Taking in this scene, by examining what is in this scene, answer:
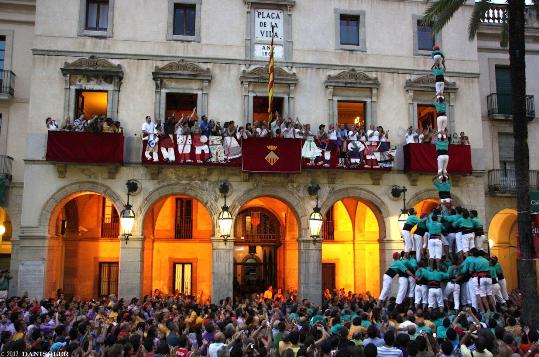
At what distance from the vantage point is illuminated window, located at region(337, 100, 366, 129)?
993 inches

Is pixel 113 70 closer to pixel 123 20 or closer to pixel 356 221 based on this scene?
pixel 123 20

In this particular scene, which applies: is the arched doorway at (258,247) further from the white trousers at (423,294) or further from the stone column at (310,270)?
the white trousers at (423,294)

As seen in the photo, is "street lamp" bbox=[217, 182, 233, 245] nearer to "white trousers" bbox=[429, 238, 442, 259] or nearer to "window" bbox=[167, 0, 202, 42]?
"window" bbox=[167, 0, 202, 42]

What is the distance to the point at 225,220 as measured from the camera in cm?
2250

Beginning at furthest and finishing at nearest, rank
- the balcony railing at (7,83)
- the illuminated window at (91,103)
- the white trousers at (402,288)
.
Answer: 1. the balcony railing at (7,83)
2. the illuminated window at (91,103)
3. the white trousers at (402,288)

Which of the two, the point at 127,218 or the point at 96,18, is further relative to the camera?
the point at 96,18

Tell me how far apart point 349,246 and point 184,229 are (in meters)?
8.60

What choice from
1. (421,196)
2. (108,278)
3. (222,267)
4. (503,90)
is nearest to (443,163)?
(421,196)

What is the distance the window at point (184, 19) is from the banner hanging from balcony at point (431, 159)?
10.8 meters

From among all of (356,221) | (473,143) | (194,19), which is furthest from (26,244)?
(473,143)

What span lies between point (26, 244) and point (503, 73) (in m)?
24.3

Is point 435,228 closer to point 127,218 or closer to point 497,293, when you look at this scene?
point 497,293

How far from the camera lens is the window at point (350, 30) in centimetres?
2539

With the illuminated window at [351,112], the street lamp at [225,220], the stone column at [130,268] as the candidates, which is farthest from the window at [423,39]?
the stone column at [130,268]
